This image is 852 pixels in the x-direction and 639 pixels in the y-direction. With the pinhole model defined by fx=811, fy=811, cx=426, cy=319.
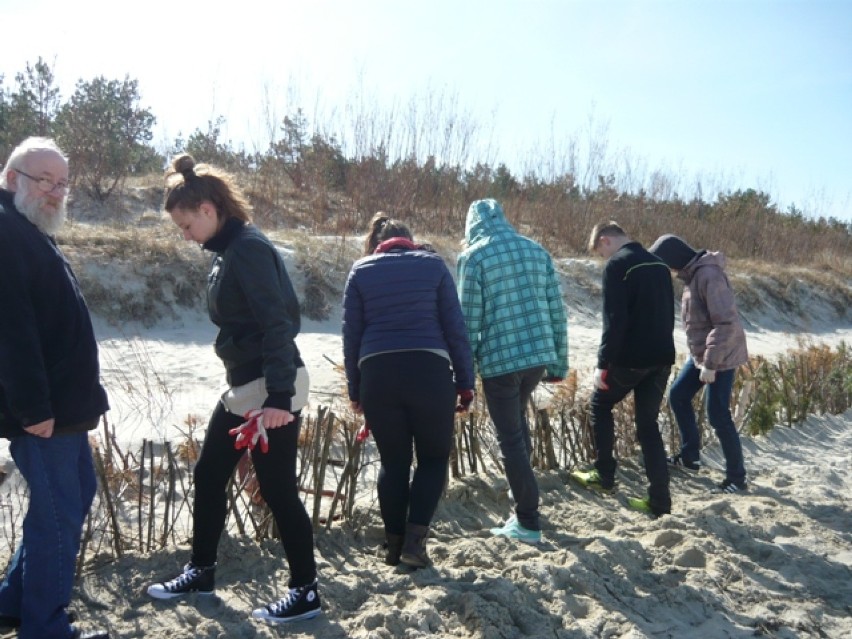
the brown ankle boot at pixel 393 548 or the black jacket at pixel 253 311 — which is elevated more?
the black jacket at pixel 253 311

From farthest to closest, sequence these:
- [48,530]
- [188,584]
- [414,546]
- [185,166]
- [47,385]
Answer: [414,546] → [188,584] → [185,166] → [48,530] → [47,385]

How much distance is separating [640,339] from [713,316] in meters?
0.81

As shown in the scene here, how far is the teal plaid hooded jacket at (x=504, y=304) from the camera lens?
359cm

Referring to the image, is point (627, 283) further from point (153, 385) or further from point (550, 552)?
point (153, 385)

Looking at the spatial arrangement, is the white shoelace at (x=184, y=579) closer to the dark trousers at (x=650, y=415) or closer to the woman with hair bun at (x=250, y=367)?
the woman with hair bun at (x=250, y=367)

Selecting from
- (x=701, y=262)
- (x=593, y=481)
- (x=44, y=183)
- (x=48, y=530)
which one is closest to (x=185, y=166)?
(x=44, y=183)

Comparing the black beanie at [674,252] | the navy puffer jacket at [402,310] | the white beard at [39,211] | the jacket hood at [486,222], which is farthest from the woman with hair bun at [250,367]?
the black beanie at [674,252]

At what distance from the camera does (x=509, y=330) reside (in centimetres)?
360

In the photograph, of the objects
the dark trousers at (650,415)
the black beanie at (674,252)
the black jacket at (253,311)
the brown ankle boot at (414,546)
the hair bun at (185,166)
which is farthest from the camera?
the black beanie at (674,252)

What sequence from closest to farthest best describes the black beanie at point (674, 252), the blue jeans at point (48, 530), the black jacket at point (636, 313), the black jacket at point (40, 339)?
the black jacket at point (40, 339) → the blue jeans at point (48, 530) → the black jacket at point (636, 313) → the black beanie at point (674, 252)

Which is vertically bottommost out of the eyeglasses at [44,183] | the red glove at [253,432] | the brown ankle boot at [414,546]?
the brown ankle boot at [414,546]

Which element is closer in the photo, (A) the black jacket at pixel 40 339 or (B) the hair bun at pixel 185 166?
(A) the black jacket at pixel 40 339

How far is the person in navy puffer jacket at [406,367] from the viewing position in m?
3.10

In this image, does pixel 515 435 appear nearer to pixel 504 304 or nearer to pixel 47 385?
pixel 504 304
